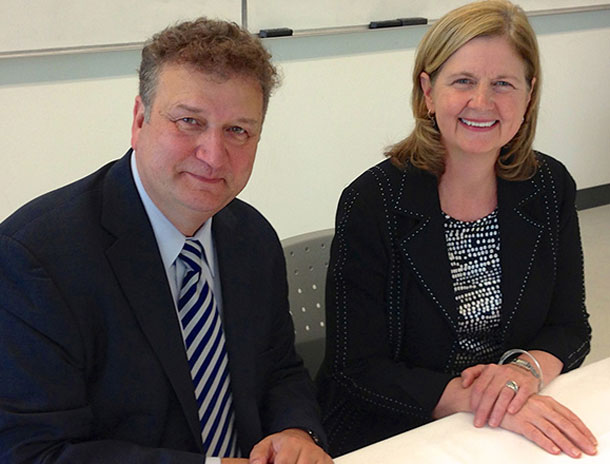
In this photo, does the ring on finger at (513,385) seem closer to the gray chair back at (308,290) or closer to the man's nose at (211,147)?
the gray chair back at (308,290)

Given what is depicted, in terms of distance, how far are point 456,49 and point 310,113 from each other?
2182 millimetres

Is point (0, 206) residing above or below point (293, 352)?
below

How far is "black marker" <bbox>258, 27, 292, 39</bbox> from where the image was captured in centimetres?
367

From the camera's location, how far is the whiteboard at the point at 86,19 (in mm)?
3195

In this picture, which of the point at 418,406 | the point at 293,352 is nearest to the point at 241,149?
the point at 293,352

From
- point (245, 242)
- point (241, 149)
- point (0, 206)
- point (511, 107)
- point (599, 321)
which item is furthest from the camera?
point (599, 321)

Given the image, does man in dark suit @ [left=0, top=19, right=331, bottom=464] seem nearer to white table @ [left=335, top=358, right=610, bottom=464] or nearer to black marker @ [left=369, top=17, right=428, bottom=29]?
white table @ [left=335, top=358, right=610, bottom=464]

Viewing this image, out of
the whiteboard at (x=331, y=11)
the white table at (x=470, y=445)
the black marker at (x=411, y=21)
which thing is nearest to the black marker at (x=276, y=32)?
the whiteboard at (x=331, y=11)

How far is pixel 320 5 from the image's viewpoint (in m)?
3.81

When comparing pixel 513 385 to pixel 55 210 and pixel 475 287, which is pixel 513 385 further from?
pixel 55 210

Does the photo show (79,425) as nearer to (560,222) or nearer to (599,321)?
(560,222)

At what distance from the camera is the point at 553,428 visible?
1405mm

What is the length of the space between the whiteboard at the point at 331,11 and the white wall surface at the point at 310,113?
92 millimetres

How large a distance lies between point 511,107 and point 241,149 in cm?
79
